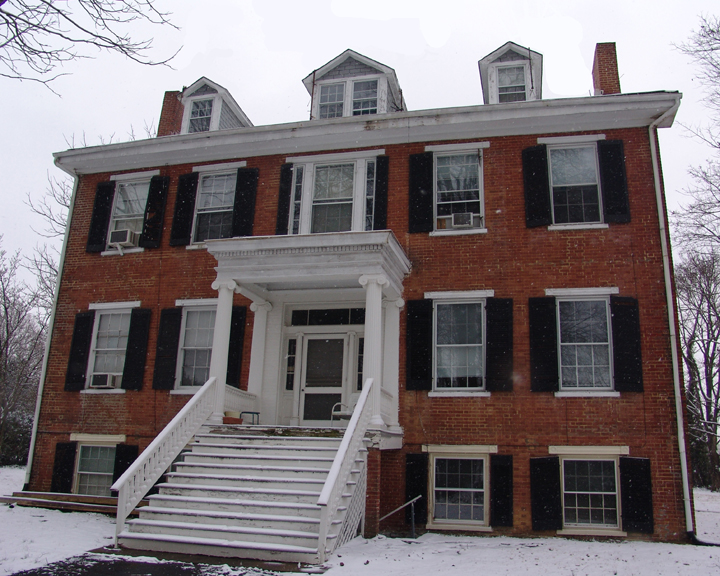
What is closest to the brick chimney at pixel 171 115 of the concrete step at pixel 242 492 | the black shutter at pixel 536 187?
the black shutter at pixel 536 187

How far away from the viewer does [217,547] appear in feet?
23.5

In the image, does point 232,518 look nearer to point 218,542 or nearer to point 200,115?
point 218,542

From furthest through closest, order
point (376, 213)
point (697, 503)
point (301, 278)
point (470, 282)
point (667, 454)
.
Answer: point (697, 503)
point (376, 213)
point (470, 282)
point (301, 278)
point (667, 454)

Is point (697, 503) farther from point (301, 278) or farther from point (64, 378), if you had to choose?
point (64, 378)

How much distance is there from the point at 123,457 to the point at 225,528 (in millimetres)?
5219

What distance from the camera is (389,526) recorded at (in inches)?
397

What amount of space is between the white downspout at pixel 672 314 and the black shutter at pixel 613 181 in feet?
1.80

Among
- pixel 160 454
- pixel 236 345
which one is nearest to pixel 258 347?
pixel 236 345

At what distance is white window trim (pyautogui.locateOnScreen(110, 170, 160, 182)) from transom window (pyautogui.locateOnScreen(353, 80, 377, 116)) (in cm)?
482

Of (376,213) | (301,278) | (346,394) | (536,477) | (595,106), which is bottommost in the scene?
(536,477)

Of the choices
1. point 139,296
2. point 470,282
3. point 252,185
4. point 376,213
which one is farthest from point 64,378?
point 470,282

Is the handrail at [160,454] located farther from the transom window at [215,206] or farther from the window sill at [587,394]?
the window sill at [587,394]

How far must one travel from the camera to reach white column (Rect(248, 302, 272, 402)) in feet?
37.7

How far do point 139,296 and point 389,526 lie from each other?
7.07 metres
